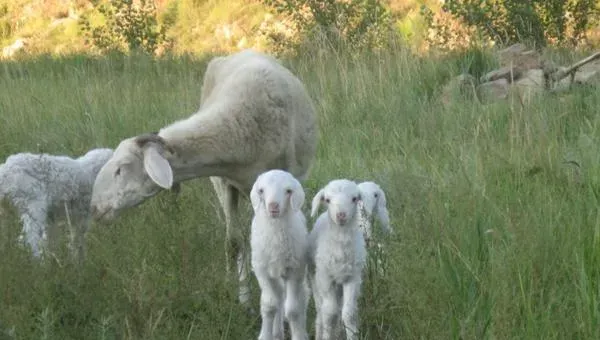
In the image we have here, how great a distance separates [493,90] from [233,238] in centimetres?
408

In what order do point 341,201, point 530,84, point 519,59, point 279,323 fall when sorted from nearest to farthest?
point 341,201, point 279,323, point 530,84, point 519,59

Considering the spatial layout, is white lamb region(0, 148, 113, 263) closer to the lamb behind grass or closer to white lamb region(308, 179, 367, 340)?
the lamb behind grass

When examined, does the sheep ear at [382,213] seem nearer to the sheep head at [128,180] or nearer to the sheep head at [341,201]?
the sheep head at [341,201]

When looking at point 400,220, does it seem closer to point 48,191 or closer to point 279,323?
point 279,323

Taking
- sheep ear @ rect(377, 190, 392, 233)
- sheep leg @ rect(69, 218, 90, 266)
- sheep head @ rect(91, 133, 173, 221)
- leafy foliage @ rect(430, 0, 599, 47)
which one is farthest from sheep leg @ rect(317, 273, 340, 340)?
leafy foliage @ rect(430, 0, 599, 47)

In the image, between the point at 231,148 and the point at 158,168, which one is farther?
the point at 231,148

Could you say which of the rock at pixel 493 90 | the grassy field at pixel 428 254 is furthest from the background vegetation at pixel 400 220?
the rock at pixel 493 90

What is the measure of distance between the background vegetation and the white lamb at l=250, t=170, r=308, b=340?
0.58 feet

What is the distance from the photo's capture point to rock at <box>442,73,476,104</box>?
9.30 metres

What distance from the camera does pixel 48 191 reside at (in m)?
6.13

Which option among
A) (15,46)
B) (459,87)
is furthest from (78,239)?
(15,46)

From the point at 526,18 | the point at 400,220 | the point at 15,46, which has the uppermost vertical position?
the point at 15,46

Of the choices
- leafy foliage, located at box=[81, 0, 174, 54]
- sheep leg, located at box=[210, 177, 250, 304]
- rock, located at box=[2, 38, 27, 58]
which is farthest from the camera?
rock, located at box=[2, 38, 27, 58]

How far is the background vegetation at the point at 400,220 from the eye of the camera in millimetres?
4078
